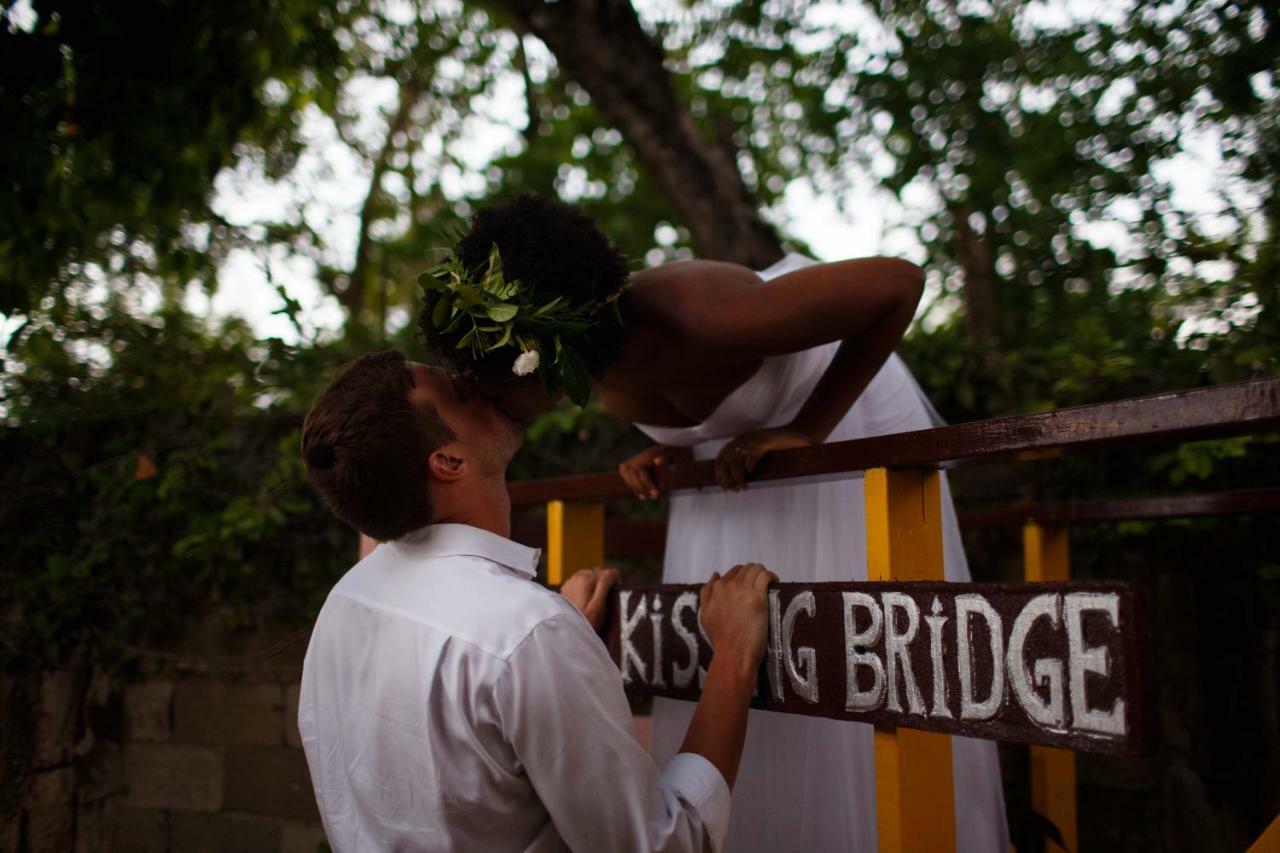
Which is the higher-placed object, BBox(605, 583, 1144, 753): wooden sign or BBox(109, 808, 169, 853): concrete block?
BBox(605, 583, 1144, 753): wooden sign

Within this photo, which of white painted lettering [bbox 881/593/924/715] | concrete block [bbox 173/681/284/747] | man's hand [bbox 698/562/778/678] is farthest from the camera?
concrete block [bbox 173/681/284/747]

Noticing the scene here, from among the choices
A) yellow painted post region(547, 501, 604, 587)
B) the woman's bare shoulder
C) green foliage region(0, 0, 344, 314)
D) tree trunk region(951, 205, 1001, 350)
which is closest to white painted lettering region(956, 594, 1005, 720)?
the woman's bare shoulder

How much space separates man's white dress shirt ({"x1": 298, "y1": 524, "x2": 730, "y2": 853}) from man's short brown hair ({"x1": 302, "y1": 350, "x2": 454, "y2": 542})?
0.10 m

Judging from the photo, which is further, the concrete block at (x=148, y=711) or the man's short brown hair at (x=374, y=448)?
the concrete block at (x=148, y=711)

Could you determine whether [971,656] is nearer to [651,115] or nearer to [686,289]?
[686,289]

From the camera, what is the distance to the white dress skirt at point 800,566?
221 cm

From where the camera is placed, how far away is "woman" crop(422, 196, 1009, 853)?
6.47 ft

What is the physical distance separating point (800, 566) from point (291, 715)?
9.52 feet

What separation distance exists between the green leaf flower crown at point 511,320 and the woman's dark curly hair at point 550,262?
2 cm

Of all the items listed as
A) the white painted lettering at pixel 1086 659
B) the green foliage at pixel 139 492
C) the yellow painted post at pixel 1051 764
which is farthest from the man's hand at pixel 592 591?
the green foliage at pixel 139 492

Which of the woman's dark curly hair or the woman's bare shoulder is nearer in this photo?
the woman's dark curly hair

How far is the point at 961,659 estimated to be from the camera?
1422 mm

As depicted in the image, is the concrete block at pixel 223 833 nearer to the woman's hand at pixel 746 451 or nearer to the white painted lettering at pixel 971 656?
the woman's hand at pixel 746 451

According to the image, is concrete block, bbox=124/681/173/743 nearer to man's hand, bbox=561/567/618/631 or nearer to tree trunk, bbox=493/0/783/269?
man's hand, bbox=561/567/618/631
